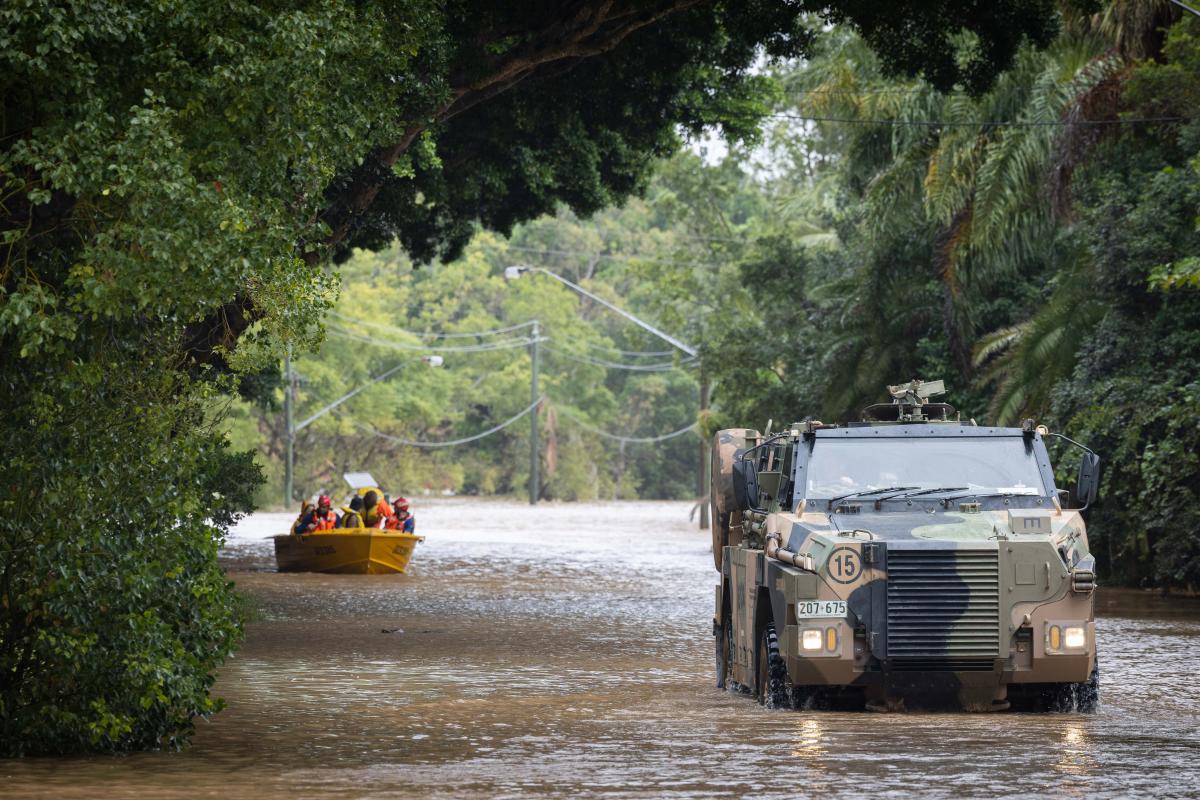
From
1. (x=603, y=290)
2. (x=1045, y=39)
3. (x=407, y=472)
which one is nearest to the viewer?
(x=1045, y=39)

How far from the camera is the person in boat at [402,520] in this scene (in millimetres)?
36250

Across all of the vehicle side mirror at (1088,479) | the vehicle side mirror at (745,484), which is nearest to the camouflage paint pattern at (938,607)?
the vehicle side mirror at (1088,479)

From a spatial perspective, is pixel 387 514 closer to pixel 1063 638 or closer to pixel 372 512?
pixel 372 512

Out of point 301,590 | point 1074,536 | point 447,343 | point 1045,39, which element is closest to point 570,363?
point 447,343

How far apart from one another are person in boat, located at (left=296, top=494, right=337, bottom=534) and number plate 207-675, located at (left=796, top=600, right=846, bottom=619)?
23080mm

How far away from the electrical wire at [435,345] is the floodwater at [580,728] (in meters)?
61.8

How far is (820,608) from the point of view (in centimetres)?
1255

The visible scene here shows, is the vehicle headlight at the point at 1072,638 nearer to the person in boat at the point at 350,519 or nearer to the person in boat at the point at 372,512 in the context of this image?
the person in boat at the point at 350,519

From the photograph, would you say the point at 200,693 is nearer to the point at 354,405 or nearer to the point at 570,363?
the point at 354,405

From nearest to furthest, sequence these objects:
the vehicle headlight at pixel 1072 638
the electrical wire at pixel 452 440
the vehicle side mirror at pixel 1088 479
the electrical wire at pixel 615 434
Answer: the vehicle headlight at pixel 1072 638, the vehicle side mirror at pixel 1088 479, the electrical wire at pixel 452 440, the electrical wire at pixel 615 434

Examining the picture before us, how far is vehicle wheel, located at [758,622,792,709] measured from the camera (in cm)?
1316

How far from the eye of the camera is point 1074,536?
42.7 ft

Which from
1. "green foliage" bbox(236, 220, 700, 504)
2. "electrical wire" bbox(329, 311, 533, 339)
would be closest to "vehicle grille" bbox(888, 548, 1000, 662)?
"green foliage" bbox(236, 220, 700, 504)

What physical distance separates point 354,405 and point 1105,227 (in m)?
63.3
